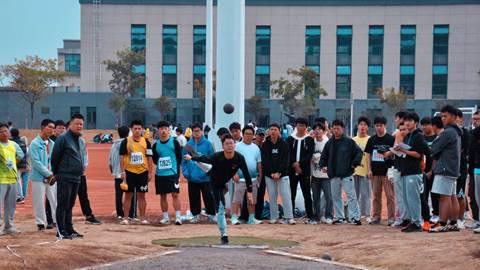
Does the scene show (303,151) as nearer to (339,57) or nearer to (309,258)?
(309,258)

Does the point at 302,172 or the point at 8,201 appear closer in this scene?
the point at 8,201

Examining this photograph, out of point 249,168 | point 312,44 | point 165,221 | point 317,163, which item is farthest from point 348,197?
point 312,44

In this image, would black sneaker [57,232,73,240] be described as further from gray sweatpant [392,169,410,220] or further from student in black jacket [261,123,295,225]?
gray sweatpant [392,169,410,220]

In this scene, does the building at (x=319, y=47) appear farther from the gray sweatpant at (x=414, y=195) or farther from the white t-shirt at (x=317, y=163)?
the gray sweatpant at (x=414, y=195)

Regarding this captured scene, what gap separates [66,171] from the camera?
44.9ft

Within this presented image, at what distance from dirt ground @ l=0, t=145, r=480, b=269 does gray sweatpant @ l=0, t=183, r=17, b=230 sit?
1.25 ft

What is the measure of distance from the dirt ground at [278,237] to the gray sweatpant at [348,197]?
0.53m

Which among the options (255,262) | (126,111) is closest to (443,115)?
(255,262)

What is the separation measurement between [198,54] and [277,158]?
6817cm

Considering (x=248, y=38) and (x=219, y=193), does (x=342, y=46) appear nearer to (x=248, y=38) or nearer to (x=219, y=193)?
(x=248, y=38)

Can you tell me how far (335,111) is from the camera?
271ft

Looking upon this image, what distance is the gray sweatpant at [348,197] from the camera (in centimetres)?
1639

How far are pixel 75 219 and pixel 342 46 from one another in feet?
223

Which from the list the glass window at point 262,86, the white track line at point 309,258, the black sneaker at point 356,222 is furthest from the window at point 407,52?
the white track line at point 309,258
